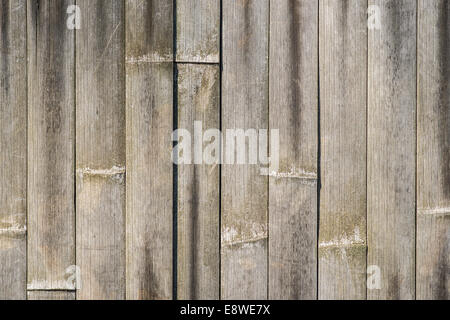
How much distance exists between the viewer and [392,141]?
1.16 metres

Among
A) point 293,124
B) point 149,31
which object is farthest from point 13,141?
point 293,124

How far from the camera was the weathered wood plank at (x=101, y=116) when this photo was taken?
43.9 inches

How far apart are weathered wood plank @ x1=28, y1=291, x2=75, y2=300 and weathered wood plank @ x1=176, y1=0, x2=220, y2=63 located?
82 cm

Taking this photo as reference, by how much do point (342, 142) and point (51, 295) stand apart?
1.05 metres

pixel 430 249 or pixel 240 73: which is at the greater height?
pixel 240 73

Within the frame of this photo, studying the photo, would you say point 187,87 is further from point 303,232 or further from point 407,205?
point 407,205

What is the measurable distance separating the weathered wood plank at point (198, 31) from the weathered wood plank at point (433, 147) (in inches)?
26.3

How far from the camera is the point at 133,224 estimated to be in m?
1.12

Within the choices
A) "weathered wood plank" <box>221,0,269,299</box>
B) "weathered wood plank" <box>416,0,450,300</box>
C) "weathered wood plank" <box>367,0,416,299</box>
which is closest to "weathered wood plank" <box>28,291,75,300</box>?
"weathered wood plank" <box>221,0,269,299</box>

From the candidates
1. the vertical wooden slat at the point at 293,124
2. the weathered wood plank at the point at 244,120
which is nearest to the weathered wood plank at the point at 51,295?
the weathered wood plank at the point at 244,120

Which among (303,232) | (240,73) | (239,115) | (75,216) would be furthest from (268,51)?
(75,216)

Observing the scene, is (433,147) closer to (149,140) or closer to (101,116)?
(149,140)
